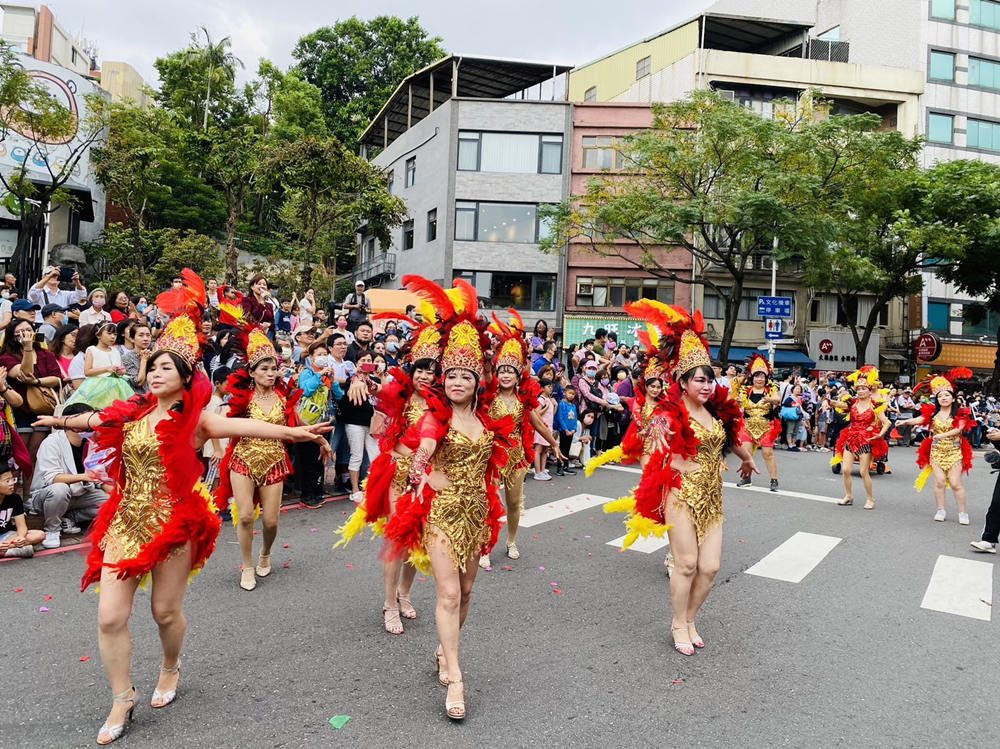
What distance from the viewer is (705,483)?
4555 millimetres

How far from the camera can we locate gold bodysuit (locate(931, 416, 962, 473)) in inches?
354

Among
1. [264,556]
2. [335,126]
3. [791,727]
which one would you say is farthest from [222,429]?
[335,126]

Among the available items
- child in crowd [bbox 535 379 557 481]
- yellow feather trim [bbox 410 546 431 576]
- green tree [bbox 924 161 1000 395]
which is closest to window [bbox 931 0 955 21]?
green tree [bbox 924 161 1000 395]

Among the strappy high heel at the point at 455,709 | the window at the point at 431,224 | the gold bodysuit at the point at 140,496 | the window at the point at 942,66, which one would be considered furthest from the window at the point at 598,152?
the strappy high heel at the point at 455,709

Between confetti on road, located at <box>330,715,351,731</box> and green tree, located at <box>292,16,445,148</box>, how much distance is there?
1730 inches

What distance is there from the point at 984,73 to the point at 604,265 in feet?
80.1

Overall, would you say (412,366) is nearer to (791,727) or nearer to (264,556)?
(264,556)

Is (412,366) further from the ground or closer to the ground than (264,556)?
further from the ground

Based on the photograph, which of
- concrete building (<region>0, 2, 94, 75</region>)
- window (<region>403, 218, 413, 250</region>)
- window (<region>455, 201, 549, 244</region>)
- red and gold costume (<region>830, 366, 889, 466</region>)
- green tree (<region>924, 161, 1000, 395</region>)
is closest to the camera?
red and gold costume (<region>830, 366, 889, 466</region>)

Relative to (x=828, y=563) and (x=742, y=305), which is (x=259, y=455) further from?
(x=742, y=305)

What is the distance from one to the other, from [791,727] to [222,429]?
128 inches

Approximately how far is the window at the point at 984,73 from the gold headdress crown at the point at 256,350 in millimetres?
42793

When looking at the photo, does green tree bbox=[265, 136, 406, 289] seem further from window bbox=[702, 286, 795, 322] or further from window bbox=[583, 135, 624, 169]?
window bbox=[702, 286, 795, 322]

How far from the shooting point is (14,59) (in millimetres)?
16422
